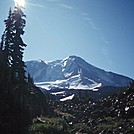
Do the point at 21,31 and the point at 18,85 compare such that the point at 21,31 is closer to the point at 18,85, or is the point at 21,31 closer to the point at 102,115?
the point at 18,85

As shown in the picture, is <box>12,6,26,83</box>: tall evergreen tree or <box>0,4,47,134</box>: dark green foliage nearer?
<box>0,4,47,134</box>: dark green foliage

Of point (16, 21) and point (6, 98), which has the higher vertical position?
point (16, 21)

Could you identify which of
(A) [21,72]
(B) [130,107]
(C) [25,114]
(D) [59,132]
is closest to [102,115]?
(B) [130,107]

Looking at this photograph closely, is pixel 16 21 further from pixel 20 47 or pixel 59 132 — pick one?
pixel 59 132

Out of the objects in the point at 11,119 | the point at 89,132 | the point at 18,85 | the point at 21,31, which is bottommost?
the point at 89,132

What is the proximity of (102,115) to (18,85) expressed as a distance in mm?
13459

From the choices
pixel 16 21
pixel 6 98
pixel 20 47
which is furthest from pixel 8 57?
pixel 6 98

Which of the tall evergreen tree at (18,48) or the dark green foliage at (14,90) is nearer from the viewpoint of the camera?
the dark green foliage at (14,90)

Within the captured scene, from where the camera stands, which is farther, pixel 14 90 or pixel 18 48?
pixel 18 48

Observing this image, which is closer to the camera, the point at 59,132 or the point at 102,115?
the point at 59,132

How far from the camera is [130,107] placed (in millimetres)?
34938

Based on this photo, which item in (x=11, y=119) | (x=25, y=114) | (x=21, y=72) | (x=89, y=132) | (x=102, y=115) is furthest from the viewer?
(x=102, y=115)

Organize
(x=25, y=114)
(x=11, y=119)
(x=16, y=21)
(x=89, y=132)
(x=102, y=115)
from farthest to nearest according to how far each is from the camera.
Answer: (x=102, y=115) < (x=16, y=21) < (x=89, y=132) < (x=25, y=114) < (x=11, y=119)

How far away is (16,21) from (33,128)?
50.2 feet
